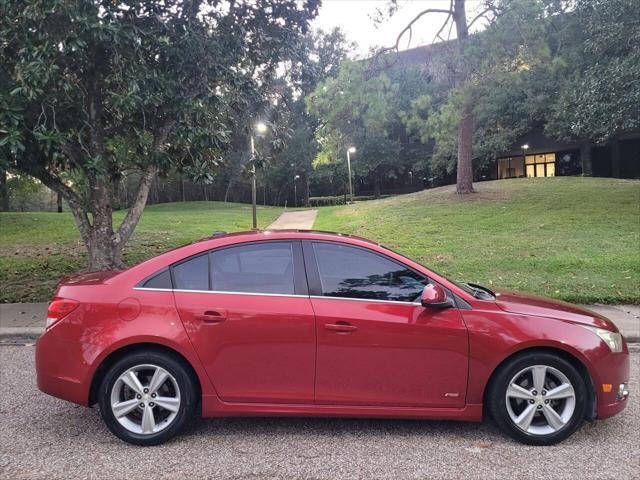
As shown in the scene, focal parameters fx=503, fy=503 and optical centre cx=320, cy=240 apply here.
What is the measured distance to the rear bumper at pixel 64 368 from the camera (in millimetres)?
3645

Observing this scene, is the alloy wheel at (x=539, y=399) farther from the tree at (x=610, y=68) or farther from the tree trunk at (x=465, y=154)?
the tree trunk at (x=465, y=154)

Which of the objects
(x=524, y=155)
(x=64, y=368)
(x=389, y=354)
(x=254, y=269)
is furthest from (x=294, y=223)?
(x=524, y=155)

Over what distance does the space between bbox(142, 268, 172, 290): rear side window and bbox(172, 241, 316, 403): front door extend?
9cm

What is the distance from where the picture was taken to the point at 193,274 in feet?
12.6

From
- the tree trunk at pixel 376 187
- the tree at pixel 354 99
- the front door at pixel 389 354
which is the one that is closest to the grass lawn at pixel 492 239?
the tree at pixel 354 99

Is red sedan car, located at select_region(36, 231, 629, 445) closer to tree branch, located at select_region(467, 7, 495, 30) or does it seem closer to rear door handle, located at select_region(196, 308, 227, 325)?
rear door handle, located at select_region(196, 308, 227, 325)

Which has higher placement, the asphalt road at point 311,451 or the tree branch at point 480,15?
the tree branch at point 480,15

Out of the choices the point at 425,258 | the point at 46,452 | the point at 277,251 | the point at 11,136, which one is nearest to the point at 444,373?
the point at 277,251

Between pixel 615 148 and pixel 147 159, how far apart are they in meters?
38.3

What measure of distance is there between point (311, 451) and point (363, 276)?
4.30ft

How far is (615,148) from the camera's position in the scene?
37219 mm

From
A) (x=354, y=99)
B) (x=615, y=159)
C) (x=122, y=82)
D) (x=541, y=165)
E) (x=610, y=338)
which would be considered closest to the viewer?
(x=610, y=338)

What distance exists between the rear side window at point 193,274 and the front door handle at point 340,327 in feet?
3.16

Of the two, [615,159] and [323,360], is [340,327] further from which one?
[615,159]
